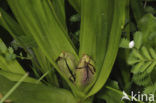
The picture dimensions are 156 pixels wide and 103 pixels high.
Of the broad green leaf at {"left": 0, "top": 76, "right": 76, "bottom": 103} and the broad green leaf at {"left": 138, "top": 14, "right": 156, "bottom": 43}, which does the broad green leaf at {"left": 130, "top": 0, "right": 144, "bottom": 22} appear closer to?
the broad green leaf at {"left": 138, "top": 14, "right": 156, "bottom": 43}

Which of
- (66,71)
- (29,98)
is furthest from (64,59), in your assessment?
(29,98)

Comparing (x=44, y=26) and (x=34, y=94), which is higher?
(x=44, y=26)

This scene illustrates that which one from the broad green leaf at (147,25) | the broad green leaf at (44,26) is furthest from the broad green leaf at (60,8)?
the broad green leaf at (147,25)

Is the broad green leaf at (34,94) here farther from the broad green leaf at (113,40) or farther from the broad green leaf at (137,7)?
the broad green leaf at (137,7)

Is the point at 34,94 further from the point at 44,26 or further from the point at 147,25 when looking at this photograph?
the point at 147,25

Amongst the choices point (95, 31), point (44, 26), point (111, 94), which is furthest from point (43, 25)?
point (111, 94)

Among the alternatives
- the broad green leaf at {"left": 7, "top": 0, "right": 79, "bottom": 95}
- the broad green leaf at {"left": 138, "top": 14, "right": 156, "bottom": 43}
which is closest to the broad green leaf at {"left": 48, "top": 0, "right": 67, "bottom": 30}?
the broad green leaf at {"left": 7, "top": 0, "right": 79, "bottom": 95}
